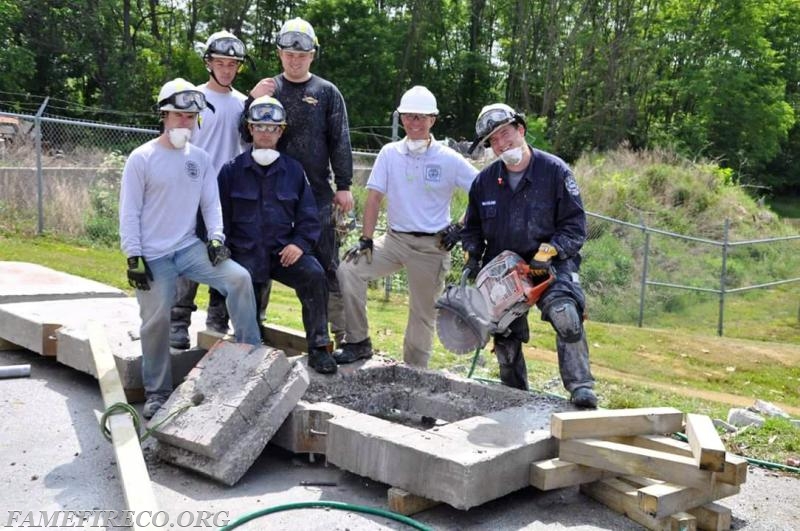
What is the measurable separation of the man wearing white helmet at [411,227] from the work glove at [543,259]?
1017mm

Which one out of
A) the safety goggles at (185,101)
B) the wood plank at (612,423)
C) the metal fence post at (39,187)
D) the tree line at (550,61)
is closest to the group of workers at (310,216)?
the safety goggles at (185,101)

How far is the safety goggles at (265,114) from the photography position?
5.76 m

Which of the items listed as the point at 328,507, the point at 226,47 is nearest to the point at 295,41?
the point at 226,47

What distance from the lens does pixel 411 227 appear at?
647cm

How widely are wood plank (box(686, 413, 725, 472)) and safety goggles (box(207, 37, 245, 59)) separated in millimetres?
4057

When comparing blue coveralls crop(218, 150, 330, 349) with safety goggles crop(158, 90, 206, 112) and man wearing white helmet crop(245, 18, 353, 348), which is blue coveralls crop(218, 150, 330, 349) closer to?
man wearing white helmet crop(245, 18, 353, 348)

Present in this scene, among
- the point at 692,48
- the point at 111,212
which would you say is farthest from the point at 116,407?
the point at 692,48

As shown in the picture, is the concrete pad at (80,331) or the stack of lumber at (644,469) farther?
the concrete pad at (80,331)

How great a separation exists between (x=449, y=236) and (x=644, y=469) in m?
2.44

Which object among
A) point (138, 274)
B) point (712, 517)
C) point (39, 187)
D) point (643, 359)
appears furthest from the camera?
point (39, 187)

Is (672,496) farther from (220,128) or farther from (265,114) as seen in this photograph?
(220,128)

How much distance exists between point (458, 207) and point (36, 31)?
19541 millimetres

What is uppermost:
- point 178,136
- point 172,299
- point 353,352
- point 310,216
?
point 178,136

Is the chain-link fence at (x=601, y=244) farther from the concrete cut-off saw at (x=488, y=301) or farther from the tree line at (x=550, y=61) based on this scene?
the tree line at (x=550, y=61)
